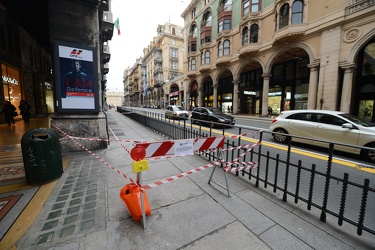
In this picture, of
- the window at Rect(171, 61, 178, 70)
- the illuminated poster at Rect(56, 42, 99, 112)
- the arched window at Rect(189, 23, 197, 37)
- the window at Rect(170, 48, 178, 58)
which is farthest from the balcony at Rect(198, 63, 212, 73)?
the window at Rect(170, 48, 178, 58)

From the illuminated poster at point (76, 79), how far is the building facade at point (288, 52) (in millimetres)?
18931

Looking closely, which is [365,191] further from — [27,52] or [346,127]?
[27,52]

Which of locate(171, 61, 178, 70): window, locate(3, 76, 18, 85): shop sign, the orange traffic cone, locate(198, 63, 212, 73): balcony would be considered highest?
locate(171, 61, 178, 70): window

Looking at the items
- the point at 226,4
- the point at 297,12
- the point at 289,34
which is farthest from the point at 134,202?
the point at 226,4

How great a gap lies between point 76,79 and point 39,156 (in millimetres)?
3367

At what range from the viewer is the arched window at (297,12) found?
1742 centimetres

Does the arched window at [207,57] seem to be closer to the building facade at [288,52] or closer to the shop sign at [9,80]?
the building facade at [288,52]

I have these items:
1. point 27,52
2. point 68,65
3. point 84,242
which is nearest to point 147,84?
point 27,52

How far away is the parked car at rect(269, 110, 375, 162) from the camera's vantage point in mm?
5473

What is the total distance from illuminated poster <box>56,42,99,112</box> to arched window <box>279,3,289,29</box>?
2065 cm

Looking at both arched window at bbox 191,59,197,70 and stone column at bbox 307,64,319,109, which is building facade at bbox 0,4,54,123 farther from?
arched window at bbox 191,59,197,70

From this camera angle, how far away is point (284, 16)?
60.6 feet

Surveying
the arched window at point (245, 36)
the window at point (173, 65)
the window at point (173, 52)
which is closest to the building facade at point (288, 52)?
the arched window at point (245, 36)

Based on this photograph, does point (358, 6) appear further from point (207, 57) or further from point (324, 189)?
point (207, 57)
